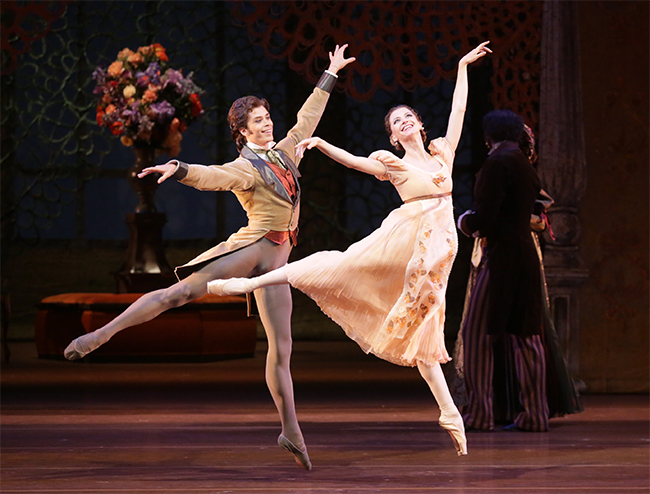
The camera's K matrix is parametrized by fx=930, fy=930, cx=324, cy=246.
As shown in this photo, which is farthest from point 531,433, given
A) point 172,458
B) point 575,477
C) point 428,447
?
point 172,458

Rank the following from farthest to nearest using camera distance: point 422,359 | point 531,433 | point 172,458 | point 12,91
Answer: point 12,91
point 531,433
point 172,458
point 422,359

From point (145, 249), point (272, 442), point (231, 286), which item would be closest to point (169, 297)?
point (231, 286)

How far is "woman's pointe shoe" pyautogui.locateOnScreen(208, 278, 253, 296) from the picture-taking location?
127 inches

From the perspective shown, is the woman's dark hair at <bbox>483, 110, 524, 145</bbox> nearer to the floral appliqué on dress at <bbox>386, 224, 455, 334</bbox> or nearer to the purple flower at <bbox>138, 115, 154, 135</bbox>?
the floral appliqué on dress at <bbox>386, 224, 455, 334</bbox>

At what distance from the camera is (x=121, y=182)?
30.0 ft

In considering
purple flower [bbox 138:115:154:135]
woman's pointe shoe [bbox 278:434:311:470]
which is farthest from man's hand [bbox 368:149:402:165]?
purple flower [bbox 138:115:154:135]

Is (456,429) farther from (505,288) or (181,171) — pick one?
(181,171)

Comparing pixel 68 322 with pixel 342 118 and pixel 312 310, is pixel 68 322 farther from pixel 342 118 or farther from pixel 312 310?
pixel 342 118

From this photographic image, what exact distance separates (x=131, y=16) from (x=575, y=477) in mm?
6755

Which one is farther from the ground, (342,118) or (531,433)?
(342,118)

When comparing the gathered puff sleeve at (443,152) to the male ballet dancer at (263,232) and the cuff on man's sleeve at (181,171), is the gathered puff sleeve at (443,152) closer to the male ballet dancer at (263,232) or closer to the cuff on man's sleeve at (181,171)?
the male ballet dancer at (263,232)

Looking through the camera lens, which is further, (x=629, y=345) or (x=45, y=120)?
(x=45, y=120)

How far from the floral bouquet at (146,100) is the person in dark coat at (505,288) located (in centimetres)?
305

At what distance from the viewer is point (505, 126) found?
15.0 feet
